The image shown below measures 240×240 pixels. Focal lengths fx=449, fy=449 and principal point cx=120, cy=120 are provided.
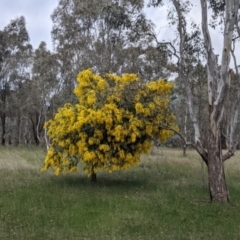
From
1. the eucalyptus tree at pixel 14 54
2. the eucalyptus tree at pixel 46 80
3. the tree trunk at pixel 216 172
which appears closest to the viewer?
the tree trunk at pixel 216 172

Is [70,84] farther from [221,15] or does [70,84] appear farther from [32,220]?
[32,220]

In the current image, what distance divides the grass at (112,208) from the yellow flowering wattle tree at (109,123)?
93cm

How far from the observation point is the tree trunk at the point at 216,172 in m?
11.6

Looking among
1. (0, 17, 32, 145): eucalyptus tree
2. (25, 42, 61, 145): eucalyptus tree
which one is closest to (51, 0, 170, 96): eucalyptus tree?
(25, 42, 61, 145): eucalyptus tree

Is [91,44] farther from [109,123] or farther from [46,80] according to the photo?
[109,123]

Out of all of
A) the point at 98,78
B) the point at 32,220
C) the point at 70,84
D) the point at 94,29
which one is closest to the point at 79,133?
the point at 98,78

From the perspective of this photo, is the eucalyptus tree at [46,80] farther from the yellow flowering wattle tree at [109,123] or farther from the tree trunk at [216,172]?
the tree trunk at [216,172]

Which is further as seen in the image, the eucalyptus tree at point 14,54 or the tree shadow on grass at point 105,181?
the eucalyptus tree at point 14,54

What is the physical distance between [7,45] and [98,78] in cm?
2813

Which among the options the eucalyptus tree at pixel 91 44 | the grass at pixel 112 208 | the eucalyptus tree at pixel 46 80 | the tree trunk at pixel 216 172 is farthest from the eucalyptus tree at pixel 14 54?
the tree trunk at pixel 216 172

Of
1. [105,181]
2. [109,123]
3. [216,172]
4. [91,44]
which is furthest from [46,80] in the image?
[216,172]

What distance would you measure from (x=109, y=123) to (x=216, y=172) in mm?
3466

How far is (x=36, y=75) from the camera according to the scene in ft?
116

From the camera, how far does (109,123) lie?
13.2 m
